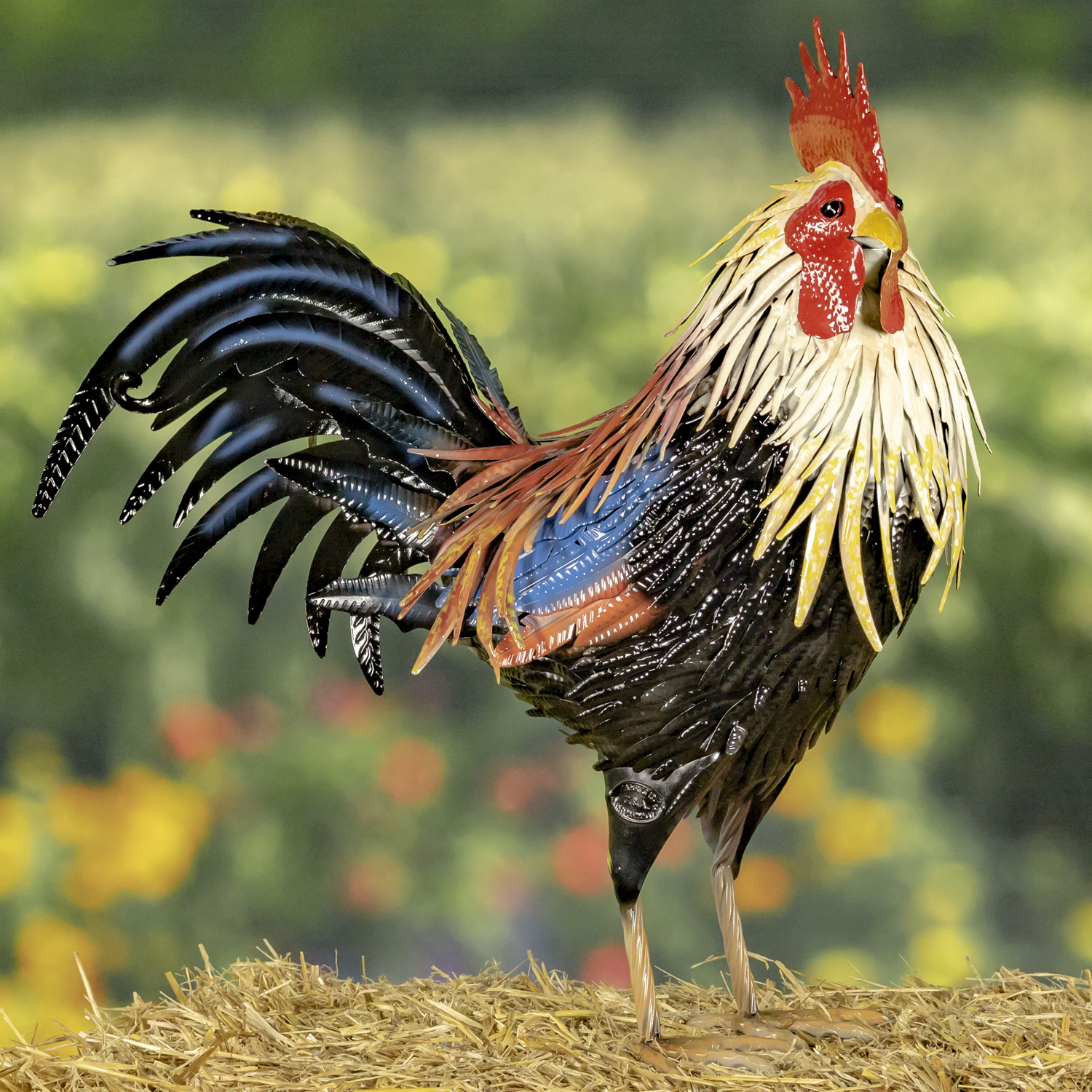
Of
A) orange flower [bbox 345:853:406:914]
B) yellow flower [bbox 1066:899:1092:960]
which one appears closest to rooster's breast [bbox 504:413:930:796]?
orange flower [bbox 345:853:406:914]

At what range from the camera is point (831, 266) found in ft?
6.66

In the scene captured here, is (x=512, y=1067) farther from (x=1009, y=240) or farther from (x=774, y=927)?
(x=1009, y=240)

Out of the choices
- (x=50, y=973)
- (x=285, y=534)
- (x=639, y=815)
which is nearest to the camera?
(x=639, y=815)

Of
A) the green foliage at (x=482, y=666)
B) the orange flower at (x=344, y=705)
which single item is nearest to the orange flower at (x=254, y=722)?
the green foliage at (x=482, y=666)

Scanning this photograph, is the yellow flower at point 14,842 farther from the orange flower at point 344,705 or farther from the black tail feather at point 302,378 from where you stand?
the black tail feather at point 302,378

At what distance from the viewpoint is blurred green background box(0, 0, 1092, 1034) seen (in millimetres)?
3273

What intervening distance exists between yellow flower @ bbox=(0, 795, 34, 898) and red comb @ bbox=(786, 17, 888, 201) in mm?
2508

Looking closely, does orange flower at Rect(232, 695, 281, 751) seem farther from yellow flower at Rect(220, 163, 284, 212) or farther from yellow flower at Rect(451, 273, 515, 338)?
yellow flower at Rect(220, 163, 284, 212)

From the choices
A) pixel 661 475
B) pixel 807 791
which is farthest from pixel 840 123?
pixel 807 791

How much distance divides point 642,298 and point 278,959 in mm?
1798

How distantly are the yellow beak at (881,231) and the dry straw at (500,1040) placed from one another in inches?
52.3

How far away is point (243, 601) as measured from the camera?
3389 mm

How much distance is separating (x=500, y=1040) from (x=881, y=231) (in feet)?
5.10

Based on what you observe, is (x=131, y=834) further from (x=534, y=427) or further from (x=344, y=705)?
(x=534, y=427)
